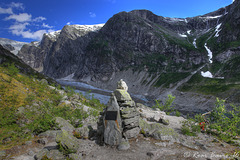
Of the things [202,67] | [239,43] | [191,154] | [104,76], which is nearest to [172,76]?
[202,67]

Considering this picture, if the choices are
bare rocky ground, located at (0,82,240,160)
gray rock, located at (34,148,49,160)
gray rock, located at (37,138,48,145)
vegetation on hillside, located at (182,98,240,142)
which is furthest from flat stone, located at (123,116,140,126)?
gray rock, located at (37,138,48,145)

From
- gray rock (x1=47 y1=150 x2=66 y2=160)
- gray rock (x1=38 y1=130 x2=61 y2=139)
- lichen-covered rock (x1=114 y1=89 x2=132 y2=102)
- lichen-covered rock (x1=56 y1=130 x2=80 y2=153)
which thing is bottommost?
gray rock (x1=38 y1=130 x2=61 y2=139)

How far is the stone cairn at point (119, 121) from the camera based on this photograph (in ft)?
41.2

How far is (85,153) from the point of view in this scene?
11.1m

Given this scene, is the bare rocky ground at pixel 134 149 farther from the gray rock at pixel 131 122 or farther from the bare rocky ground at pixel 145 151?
the gray rock at pixel 131 122

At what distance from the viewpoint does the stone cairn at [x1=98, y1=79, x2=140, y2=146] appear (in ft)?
41.2

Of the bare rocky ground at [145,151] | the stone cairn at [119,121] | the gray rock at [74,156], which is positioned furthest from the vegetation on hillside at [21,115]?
the stone cairn at [119,121]

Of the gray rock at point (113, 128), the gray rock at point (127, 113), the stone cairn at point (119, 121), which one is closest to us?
the gray rock at point (113, 128)

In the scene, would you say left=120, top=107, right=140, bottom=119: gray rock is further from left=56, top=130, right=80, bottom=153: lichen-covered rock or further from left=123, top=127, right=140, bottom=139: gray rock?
left=56, top=130, right=80, bottom=153: lichen-covered rock

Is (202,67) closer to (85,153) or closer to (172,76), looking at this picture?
(172,76)

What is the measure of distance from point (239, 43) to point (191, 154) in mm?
144050

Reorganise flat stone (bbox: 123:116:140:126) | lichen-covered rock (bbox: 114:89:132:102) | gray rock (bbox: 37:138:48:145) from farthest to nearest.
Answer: lichen-covered rock (bbox: 114:89:132:102)
flat stone (bbox: 123:116:140:126)
gray rock (bbox: 37:138:48:145)

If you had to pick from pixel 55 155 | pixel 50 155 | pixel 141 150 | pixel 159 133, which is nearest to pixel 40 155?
pixel 50 155

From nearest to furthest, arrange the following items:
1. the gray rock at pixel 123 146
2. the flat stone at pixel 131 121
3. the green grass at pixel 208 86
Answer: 1. the gray rock at pixel 123 146
2. the flat stone at pixel 131 121
3. the green grass at pixel 208 86
